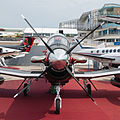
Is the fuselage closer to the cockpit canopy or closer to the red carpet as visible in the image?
the cockpit canopy

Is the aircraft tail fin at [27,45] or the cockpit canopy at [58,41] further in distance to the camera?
the aircraft tail fin at [27,45]

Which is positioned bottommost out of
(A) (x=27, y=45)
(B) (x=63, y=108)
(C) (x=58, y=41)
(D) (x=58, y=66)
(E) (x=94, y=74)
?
(B) (x=63, y=108)

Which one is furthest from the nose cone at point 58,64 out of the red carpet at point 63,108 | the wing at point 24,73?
the wing at point 24,73

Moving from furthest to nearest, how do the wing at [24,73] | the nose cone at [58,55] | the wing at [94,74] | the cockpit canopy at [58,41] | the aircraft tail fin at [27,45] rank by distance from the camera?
the aircraft tail fin at [27,45], the wing at [94,74], the wing at [24,73], the cockpit canopy at [58,41], the nose cone at [58,55]

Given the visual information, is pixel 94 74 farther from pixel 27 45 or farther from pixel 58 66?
pixel 27 45

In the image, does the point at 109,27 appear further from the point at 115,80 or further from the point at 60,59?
the point at 60,59

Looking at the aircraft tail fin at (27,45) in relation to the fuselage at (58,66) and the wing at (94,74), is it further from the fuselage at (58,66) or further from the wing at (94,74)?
the fuselage at (58,66)

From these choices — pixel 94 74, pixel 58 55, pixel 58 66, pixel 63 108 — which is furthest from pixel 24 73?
pixel 94 74

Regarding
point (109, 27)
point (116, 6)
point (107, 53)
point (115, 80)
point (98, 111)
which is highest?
point (116, 6)

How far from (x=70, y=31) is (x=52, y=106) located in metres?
58.2

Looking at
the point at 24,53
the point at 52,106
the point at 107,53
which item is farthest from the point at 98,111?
the point at 24,53

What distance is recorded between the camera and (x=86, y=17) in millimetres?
78688

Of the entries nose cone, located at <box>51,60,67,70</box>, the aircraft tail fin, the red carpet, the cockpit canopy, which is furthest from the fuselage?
the aircraft tail fin

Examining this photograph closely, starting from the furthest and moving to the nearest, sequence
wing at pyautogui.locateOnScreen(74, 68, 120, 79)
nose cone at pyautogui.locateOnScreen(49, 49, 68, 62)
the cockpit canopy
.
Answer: wing at pyautogui.locateOnScreen(74, 68, 120, 79)
the cockpit canopy
nose cone at pyautogui.locateOnScreen(49, 49, 68, 62)
